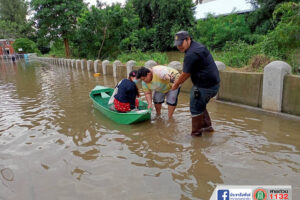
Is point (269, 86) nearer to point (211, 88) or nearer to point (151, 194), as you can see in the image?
point (211, 88)

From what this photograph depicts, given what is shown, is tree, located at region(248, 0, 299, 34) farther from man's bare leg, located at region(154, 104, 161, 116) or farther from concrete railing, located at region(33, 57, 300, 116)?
man's bare leg, located at region(154, 104, 161, 116)

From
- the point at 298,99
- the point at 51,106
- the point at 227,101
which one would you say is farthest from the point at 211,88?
the point at 51,106

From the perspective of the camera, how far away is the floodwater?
3.29 meters

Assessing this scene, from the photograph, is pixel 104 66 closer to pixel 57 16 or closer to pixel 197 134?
pixel 197 134

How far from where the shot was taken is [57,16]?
28734mm

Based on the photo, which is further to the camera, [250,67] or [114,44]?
[114,44]

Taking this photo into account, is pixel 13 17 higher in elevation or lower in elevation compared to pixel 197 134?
higher

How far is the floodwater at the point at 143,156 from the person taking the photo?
130 inches

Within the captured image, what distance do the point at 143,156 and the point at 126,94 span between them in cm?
187

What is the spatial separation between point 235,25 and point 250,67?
20.7 meters

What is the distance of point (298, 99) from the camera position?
5.41 meters

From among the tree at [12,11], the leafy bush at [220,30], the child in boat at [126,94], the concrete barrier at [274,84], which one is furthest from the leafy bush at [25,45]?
the concrete barrier at [274,84]

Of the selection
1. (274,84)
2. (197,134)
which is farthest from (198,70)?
(274,84)

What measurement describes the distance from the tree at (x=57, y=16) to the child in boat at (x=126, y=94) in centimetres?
2540
